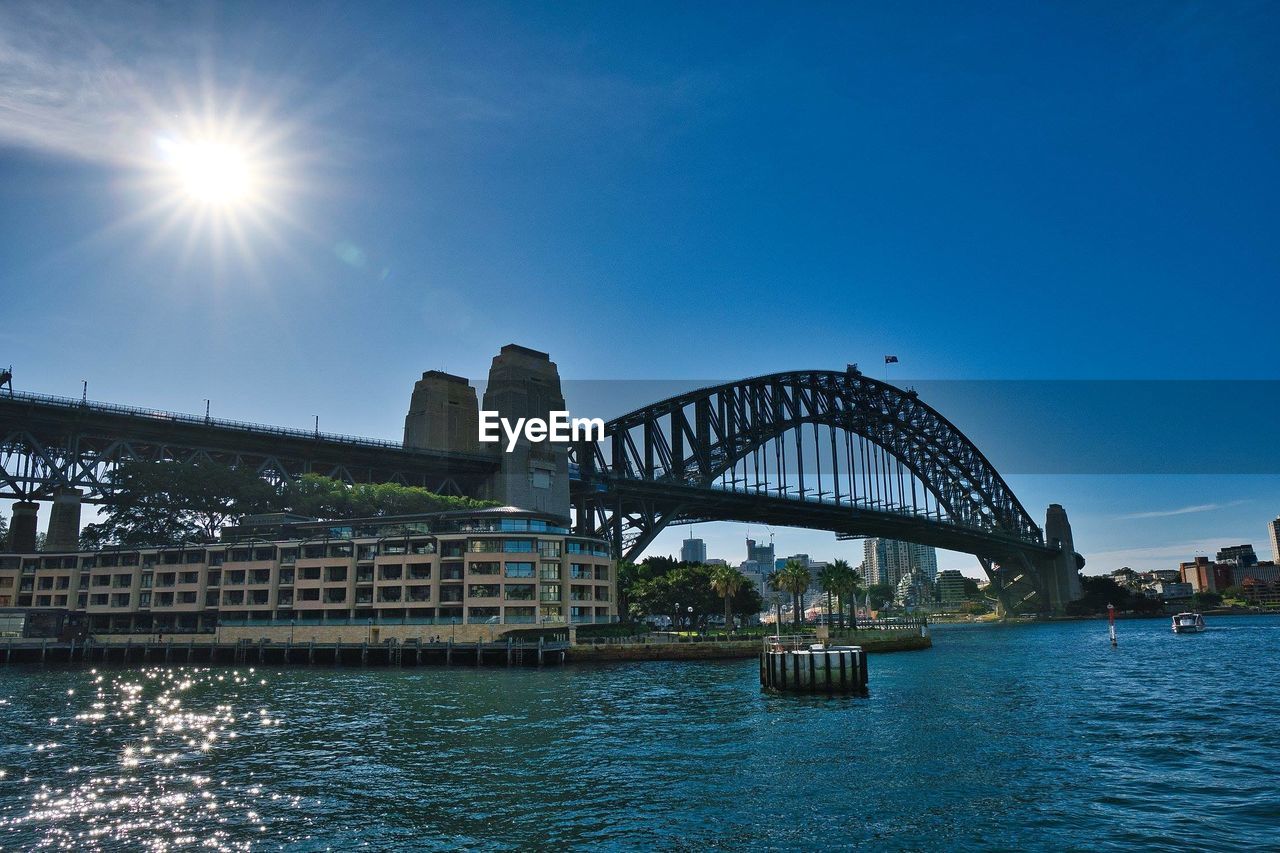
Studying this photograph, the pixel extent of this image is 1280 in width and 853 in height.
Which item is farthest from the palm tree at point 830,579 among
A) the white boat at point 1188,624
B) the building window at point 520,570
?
the white boat at point 1188,624

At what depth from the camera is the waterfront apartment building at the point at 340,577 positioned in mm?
87938

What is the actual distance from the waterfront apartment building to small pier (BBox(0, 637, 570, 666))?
483 centimetres

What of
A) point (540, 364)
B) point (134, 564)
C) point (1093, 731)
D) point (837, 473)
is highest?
point (540, 364)

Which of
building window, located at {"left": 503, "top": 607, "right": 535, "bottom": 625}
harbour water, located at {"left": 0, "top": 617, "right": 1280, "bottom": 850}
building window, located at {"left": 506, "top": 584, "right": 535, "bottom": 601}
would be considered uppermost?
building window, located at {"left": 506, "top": 584, "right": 535, "bottom": 601}

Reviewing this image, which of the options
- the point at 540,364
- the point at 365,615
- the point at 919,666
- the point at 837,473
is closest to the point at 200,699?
the point at 365,615

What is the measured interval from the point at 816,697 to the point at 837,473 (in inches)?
4608

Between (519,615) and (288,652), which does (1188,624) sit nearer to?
(519,615)

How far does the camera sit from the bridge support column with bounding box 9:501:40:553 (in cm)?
11150

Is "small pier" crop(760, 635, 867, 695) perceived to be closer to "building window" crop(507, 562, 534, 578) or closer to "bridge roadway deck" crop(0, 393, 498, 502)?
"building window" crop(507, 562, 534, 578)

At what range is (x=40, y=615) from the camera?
103 metres

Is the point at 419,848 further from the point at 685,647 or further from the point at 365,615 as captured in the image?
the point at 365,615

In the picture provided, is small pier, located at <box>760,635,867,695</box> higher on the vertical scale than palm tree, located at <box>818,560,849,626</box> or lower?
lower

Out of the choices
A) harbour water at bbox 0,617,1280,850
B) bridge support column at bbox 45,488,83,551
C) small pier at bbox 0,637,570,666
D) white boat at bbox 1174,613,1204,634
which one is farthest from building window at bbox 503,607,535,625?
white boat at bbox 1174,613,1204,634

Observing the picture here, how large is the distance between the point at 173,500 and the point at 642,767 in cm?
9884
